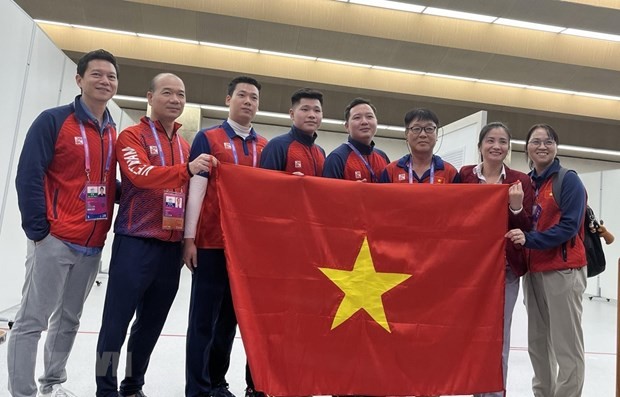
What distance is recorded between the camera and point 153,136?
2.37m

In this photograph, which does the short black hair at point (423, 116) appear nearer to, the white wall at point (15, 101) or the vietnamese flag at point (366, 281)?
the vietnamese flag at point (366, 281)

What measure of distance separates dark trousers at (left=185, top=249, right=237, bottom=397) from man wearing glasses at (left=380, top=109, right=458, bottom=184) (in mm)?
1121

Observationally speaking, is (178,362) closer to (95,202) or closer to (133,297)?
(133,297)

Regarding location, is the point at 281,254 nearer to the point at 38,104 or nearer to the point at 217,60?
the point at 38,104

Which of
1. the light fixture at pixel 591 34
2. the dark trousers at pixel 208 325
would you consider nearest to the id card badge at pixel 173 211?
the dark trousers at pixel 208 325

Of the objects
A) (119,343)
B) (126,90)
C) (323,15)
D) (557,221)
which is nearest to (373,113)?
(557,221)

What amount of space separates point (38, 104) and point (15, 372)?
3.61 metres

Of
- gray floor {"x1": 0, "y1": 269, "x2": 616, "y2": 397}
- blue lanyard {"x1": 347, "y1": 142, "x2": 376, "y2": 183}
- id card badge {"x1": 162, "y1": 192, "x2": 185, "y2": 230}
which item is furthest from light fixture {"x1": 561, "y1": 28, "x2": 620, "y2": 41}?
id card badge {"x1": 162, "y1": 192, "x2": 185, "y2": 230}

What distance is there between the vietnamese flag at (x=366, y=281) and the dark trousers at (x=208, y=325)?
0.94 ft

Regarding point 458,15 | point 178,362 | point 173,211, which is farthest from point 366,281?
point 458,15

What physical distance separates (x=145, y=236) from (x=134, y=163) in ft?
1.24

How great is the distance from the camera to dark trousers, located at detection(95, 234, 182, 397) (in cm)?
218

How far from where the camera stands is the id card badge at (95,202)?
2215 millimetres

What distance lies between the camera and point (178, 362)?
3418 millimetres
